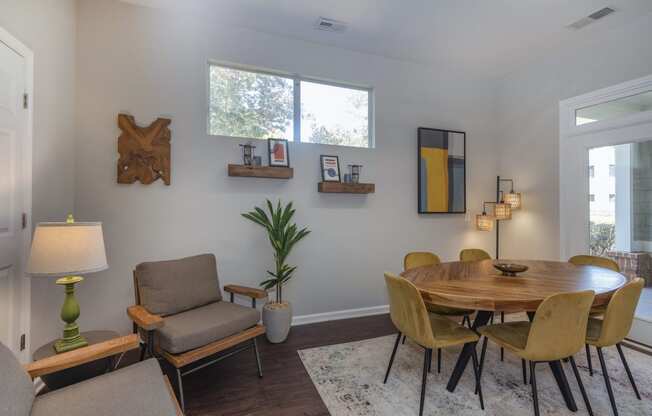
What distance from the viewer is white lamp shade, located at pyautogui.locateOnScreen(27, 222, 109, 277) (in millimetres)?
1705

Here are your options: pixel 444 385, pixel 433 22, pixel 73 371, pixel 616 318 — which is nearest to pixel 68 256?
pixel 73 371

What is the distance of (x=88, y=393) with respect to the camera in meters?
1.40

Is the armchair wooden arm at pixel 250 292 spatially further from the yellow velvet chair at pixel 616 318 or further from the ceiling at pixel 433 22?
the ceiling at pixel 433 22

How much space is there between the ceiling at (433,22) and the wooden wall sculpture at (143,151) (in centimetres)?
115

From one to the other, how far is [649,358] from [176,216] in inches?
172

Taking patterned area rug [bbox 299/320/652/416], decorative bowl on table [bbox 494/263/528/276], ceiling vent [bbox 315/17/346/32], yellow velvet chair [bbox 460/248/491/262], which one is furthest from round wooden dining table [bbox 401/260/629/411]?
ceiling vent [bbox 315/17/346/32]

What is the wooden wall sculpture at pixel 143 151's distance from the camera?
111 inches

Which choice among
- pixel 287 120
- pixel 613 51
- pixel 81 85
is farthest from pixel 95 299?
pixel 613 51

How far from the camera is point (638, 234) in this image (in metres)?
3.11

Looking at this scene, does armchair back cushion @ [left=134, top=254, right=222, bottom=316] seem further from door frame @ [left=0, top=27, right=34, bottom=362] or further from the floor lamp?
the floor lamp

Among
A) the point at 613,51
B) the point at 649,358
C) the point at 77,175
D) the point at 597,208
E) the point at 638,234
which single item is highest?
the point at 613,51

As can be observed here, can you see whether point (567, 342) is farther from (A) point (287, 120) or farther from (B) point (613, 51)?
(B) point (613, 51)

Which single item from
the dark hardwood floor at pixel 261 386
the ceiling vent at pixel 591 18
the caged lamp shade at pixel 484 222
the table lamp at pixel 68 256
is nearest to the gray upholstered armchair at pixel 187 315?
the dark hardwood floor at pixel 261 386

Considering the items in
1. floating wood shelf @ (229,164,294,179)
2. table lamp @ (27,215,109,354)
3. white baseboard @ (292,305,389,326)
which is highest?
floating wood shelf @ (229,164,294,179)
